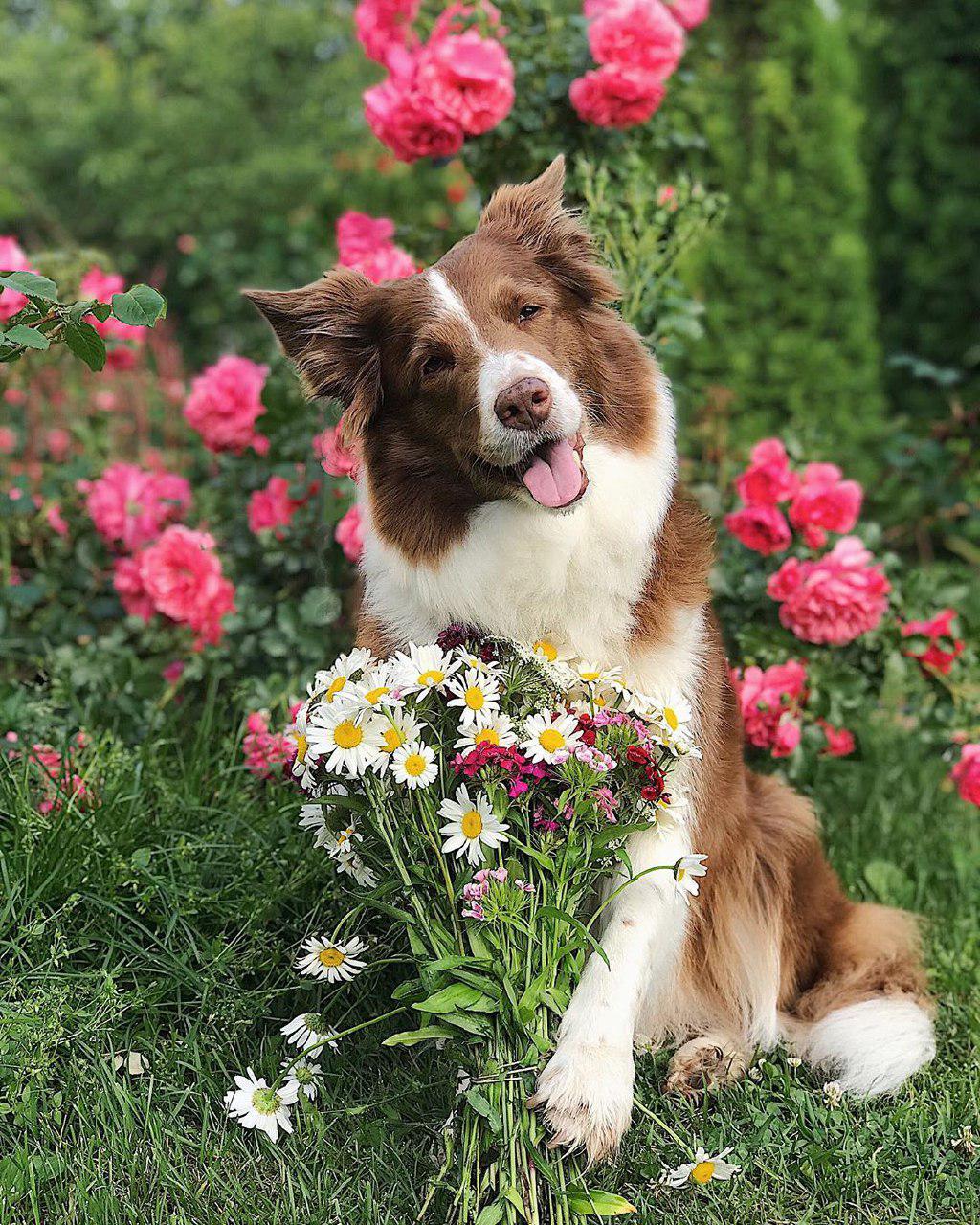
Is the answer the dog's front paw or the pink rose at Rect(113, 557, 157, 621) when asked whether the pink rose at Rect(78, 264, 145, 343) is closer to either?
the pink rose at Rect(113, 557, 157, 621)

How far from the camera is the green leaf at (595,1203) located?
2.34 m

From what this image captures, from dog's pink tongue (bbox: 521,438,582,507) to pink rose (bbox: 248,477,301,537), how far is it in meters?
1.73

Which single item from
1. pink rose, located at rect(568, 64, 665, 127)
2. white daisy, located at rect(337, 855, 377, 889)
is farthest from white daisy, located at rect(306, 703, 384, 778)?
pink rose, located at rect(568, 64, 665, 127)

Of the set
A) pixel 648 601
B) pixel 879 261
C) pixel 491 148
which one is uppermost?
pixel 491 148

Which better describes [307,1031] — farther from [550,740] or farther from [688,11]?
[688,11]

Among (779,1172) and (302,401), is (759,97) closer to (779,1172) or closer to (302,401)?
(302,401)

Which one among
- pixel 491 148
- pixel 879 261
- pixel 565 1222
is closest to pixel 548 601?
pixel 565 1222

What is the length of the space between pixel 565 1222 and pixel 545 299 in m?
1.81

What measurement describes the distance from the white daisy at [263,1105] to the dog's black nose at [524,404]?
1381mm

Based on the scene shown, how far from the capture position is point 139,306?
8.14 ft

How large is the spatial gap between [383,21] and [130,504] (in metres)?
1.74

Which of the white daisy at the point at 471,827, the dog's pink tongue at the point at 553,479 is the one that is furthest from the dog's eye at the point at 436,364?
the white daisy at the point at 471,827

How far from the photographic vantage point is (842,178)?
5941mm

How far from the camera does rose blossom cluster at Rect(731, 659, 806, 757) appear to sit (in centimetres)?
382
